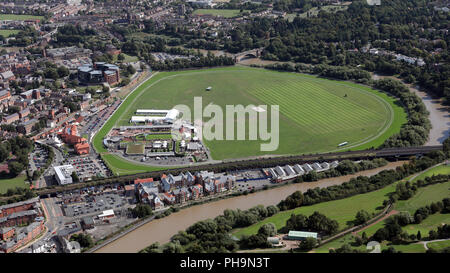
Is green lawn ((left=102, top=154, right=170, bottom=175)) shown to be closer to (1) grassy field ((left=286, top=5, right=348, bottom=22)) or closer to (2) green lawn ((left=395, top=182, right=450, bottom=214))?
(2) green lawn ((left=395, top=182, right=450, bottom=214))

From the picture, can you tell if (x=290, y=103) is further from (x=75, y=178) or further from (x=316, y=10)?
(x=316, y=10)

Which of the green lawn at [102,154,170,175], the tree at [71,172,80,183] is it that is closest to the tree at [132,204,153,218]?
the green lawn at [102,154,170,175]

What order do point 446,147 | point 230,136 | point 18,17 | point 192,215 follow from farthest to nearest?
point 18,17 → point 230,136 → point 446,147 → point 192,215

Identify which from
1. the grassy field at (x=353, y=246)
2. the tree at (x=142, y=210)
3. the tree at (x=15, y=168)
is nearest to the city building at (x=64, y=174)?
the tree at (x=15, y=168)

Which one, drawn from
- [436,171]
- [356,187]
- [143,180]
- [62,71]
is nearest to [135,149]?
[143,180]

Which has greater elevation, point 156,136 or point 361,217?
point 156,136
